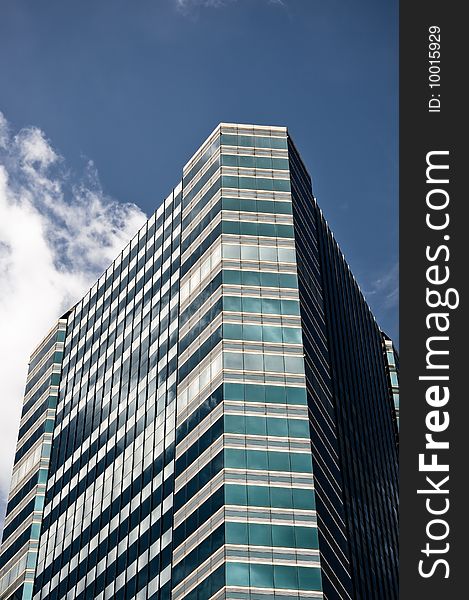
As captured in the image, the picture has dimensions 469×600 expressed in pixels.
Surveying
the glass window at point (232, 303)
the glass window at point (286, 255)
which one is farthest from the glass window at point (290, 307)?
the glass window at point (286, 255)

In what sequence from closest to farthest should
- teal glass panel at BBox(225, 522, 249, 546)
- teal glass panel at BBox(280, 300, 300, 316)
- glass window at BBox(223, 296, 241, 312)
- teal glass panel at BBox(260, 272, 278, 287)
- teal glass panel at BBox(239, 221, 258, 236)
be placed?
teal glass panel at BBox(225, 522, 249, 546), glass window at BBox(223, 296, 241, 312), teal glass panel at BBox(280, 300, 300, 316), teal glass panel at BBox(260, 272, 278, 287), teal glass panel at BBox(239, 221, 258, 236)

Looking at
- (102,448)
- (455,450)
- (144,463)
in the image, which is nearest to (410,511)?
(455,450)

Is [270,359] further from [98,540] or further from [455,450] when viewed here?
[455,450]

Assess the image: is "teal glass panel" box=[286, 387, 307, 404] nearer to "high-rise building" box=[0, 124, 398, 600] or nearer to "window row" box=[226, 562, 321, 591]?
"high-rise building" box=[0, 124, 398, 600]

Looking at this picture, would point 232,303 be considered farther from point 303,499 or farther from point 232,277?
point 303,499

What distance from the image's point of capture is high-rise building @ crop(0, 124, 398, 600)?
93000 mm

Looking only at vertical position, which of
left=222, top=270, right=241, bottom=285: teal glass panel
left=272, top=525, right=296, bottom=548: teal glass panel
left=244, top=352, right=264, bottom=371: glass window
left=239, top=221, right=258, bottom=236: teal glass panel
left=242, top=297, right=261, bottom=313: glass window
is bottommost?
left=272, top=525, right=296, bottom=548: teal glass panel

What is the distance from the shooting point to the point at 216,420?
9888cm

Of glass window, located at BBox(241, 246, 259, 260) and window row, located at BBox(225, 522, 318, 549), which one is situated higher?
glass window, located at BBox(241, 246, 259, 260)

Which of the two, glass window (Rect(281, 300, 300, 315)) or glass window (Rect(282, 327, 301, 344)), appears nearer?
glass window (Rect(282, 327, 301, 344))

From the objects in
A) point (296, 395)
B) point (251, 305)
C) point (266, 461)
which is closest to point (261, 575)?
point (266, 461)

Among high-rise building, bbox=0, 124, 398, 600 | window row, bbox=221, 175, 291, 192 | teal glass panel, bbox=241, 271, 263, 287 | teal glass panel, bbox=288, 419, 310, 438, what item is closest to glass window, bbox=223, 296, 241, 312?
high-rise building, bbox=0, 124, 398, 600

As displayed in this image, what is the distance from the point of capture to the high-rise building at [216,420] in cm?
9300

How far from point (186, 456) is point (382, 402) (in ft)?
186
